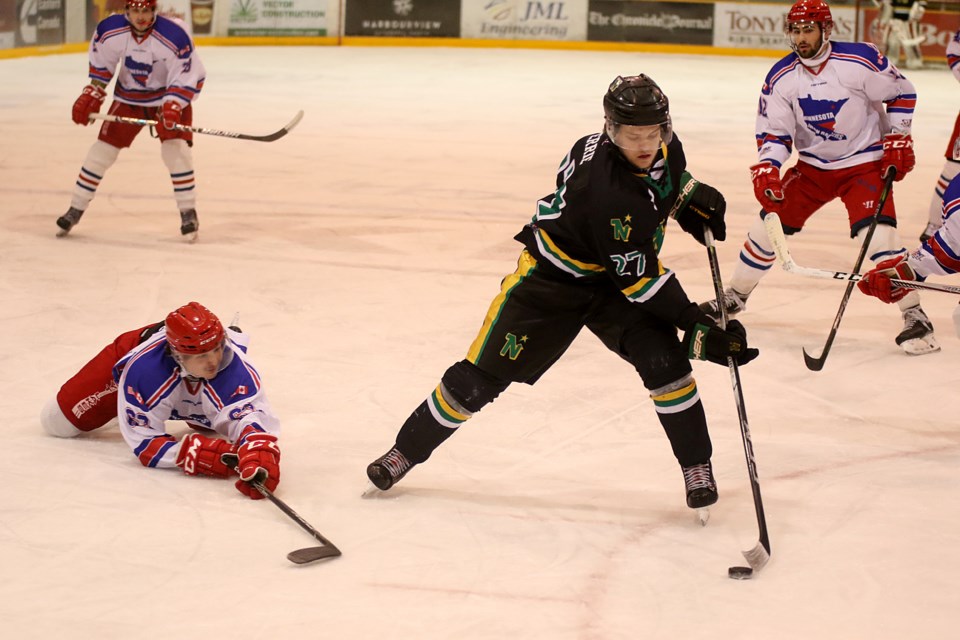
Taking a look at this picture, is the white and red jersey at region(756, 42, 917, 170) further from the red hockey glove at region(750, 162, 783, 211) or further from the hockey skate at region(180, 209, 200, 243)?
the hockey skate at region(180, 209, 200, 243)

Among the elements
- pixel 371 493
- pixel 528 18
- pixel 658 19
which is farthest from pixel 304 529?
pixel 658 19

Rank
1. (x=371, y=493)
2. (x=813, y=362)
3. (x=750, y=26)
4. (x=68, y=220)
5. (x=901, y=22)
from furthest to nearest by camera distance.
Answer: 1. (x=750, y=26)
2. (x=901, y=22)
3. (x=68, y=220)
4. (x=813, y=362)
5. (x=371, y=493)

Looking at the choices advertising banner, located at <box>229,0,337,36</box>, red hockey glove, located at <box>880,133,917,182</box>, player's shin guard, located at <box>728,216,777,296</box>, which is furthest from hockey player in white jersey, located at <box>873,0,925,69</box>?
red hockey glove, located at <box>880,133,917,182</box>

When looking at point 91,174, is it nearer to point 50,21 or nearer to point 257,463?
point 257,463

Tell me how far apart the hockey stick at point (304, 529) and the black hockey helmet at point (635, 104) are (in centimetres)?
115

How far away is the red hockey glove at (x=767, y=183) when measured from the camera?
456cm

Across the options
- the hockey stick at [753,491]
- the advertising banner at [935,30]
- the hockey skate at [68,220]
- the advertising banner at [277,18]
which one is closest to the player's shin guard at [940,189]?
the hockey stick at [753,491]

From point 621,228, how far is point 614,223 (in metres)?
0.02

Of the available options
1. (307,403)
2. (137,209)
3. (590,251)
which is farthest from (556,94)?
(590,251)

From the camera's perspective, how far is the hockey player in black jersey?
2.83 m

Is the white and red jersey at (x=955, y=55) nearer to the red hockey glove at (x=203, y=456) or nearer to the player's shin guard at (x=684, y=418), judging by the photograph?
the player's shin guard at (x=684, y=418)

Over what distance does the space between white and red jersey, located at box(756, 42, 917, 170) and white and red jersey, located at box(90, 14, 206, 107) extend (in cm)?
274

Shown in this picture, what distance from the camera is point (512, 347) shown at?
3.05m

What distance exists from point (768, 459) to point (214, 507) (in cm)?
152
